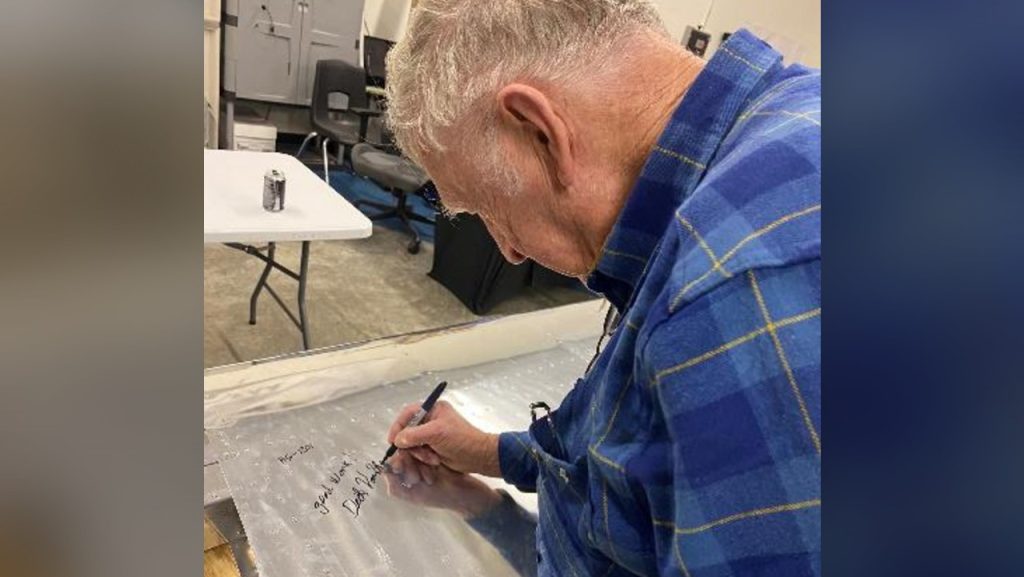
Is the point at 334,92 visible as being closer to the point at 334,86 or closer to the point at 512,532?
the point at 334,86

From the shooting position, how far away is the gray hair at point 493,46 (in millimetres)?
646

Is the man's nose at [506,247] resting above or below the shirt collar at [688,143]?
below

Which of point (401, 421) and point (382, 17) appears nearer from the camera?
point (401, 421)

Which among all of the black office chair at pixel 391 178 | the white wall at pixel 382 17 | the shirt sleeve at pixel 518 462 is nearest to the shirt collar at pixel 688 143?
the shirt sleeve at pixel 518 462

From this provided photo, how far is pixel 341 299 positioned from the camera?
11.1 ft

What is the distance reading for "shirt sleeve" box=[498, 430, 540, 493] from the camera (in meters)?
1.04

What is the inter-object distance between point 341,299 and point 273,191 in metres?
1.48

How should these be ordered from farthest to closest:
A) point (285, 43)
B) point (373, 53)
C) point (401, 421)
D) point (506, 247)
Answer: point (373, 53) → point (285, 43) → point (401, 421) → point (506, 247)

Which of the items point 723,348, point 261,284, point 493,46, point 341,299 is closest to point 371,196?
point 341,299

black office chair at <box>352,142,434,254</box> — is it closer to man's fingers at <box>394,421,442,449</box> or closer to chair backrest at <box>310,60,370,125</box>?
chair backrest at <box>310,60,370,125</box>
